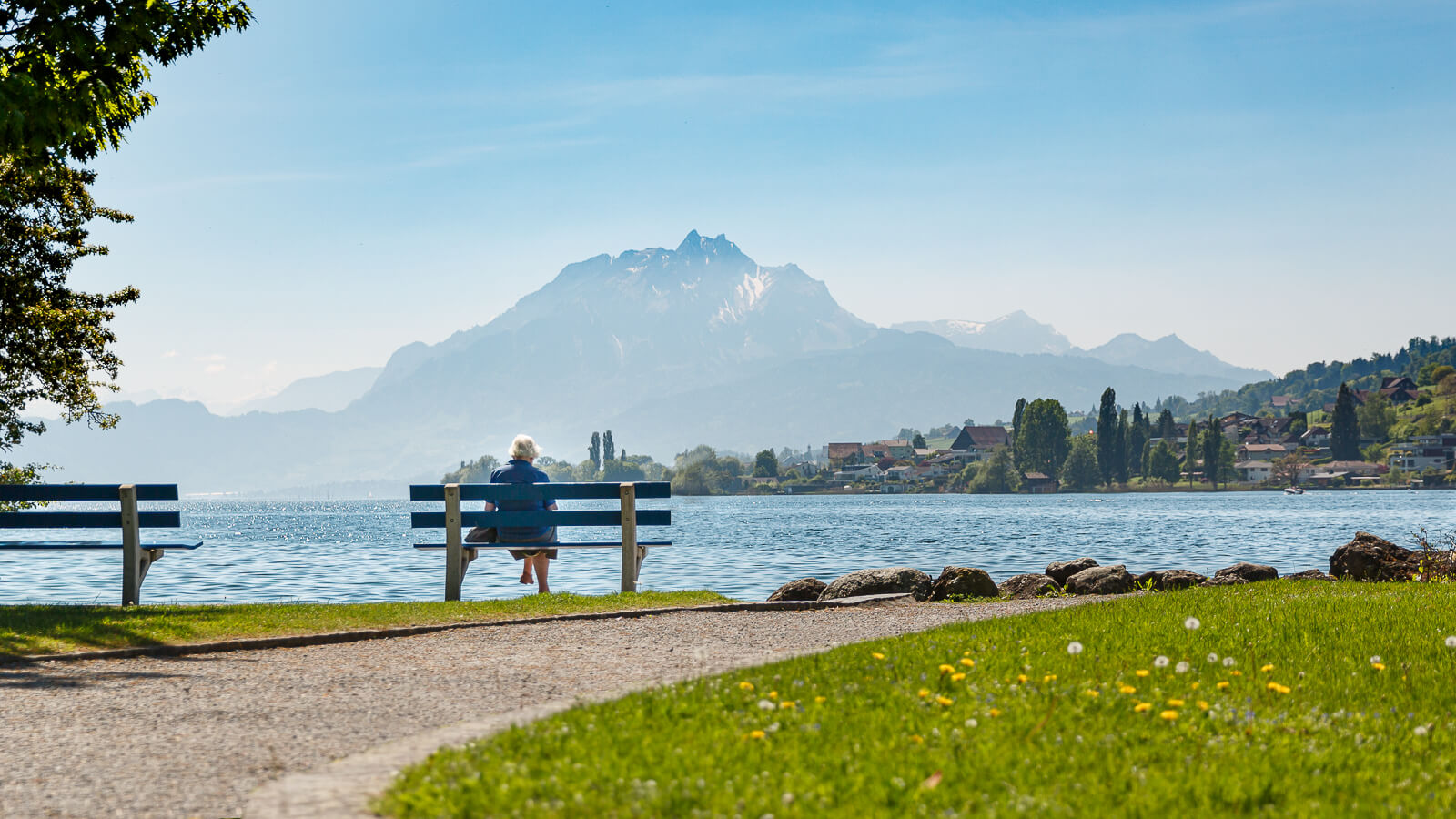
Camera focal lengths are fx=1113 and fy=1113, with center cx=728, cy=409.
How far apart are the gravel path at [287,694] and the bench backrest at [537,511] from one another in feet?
8.28

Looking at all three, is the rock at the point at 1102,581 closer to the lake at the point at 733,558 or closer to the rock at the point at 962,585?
the rock at the point at 962,585

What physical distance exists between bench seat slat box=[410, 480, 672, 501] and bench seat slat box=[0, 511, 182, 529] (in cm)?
315

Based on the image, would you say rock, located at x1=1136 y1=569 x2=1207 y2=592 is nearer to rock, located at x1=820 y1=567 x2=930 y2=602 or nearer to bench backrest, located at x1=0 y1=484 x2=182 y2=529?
rock, located at x1=820 y1=567 x2=930 y2=602

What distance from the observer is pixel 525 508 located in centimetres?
1527

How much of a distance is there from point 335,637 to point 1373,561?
54.0 feet

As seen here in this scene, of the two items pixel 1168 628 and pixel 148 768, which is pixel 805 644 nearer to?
pixel 1168 628

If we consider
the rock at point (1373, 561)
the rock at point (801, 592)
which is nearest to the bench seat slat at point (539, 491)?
the rock at point (801, 592)

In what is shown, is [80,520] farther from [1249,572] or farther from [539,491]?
[1249,572]

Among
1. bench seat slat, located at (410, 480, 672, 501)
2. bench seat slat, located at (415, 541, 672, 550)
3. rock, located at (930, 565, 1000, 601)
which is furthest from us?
rock, located at (930, 565, 1000, 601)

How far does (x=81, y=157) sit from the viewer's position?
44.0 ft

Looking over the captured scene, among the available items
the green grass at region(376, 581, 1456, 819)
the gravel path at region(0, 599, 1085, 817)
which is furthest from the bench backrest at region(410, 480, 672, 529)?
the green grass at region(376, 581, 1456, 819)

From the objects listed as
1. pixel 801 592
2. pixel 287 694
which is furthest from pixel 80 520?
pixel 801 592

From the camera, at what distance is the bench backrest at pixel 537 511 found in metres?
14.5

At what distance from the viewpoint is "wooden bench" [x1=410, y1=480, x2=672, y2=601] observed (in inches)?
564
